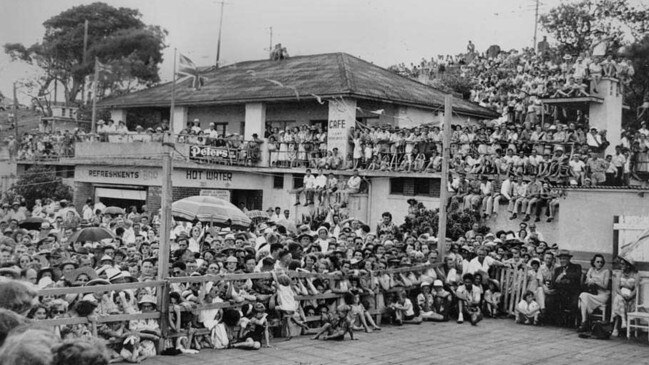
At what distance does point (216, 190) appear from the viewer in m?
29.0

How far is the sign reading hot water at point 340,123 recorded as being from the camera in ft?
93.3

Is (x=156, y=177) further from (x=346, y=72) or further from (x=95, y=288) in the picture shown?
(x=95, y=288)

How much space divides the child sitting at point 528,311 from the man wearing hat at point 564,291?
279 millimetres

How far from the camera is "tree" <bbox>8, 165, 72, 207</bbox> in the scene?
33094mm

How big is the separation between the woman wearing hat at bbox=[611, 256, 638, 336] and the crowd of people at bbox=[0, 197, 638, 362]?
0.02 m

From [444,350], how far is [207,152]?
59.2 feet

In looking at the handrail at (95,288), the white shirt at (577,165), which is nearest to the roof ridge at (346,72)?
the white shirt at (577,165)

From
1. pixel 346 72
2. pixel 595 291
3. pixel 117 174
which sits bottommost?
pixel 595 291

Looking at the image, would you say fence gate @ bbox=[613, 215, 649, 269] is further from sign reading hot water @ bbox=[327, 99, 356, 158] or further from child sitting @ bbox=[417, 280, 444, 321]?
sign reading hot water @ bbox=[327, 99, 356, 158]

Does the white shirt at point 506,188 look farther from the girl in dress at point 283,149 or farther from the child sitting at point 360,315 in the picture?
the girl in dress at point 283,149

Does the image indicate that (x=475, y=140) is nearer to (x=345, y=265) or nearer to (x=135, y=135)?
(x=345, y=265)

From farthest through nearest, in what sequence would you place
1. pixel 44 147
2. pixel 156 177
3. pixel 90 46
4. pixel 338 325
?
pixel 90 46 → pixel 44 147 → pixel 156 177 → pixel 338 325

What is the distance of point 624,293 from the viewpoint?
14.9m

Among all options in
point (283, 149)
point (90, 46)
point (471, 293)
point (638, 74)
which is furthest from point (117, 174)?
point (90, 46)
